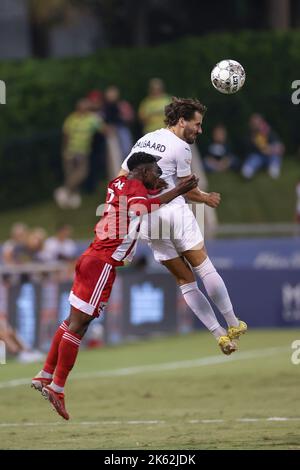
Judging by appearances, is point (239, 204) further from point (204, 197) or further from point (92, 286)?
point (92, 286)

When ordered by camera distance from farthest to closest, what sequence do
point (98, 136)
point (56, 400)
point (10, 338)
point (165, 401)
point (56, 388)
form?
1. point (98, 136)
2. point (10, 338)
3. point (165, 401)
4. point (56, 388)
5. point (56, 400)

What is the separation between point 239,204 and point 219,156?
4.19 feet

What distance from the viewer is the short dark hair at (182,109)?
13469 mm

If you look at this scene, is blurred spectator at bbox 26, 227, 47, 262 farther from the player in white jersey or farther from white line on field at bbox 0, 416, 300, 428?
the player in white jersey

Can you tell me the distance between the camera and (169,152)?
13.4 meters

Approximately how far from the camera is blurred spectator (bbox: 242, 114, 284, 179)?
108ft

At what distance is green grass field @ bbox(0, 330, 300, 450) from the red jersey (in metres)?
1.71

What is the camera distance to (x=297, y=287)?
2795cm

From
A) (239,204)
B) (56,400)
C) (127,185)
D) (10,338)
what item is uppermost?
(127,185)

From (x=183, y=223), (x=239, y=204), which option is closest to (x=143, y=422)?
(x=183, y=223)

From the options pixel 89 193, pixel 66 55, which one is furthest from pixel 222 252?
pixel 66 55

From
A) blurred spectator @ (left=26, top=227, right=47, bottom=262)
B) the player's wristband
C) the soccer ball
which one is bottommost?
blurred spectator @ (left=26, top=227, right=47, bottom=262)

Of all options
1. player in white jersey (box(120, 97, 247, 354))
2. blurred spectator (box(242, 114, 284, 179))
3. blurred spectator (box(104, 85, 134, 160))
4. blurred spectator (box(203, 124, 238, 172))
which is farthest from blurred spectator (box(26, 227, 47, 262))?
player in white jersey (box(120, 97, 247, 354))
